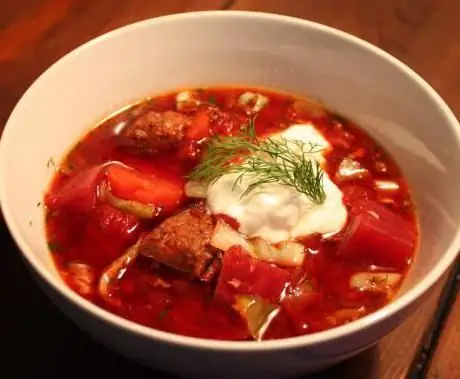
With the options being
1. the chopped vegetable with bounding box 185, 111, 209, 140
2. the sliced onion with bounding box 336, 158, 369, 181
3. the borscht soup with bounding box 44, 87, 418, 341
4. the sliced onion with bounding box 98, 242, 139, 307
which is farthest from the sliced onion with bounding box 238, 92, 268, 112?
the sliced onion with bounding box 98, 242, 139, 307

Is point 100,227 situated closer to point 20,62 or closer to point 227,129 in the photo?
point 227,129

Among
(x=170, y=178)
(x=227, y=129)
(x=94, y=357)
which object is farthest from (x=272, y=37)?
(x=94, y=357)

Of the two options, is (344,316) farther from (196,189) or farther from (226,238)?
(196,189)

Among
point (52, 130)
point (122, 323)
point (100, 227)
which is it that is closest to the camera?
point (122, 323)

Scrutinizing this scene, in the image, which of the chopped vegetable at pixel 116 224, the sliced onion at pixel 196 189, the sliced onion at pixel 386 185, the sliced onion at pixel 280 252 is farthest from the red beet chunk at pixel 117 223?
the sliced onion at pixel 386 185

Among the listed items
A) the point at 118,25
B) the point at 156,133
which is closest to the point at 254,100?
the point at 156,133

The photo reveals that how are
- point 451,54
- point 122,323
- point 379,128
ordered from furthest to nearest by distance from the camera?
point 451,54 → point 379,128 → point 122,323
